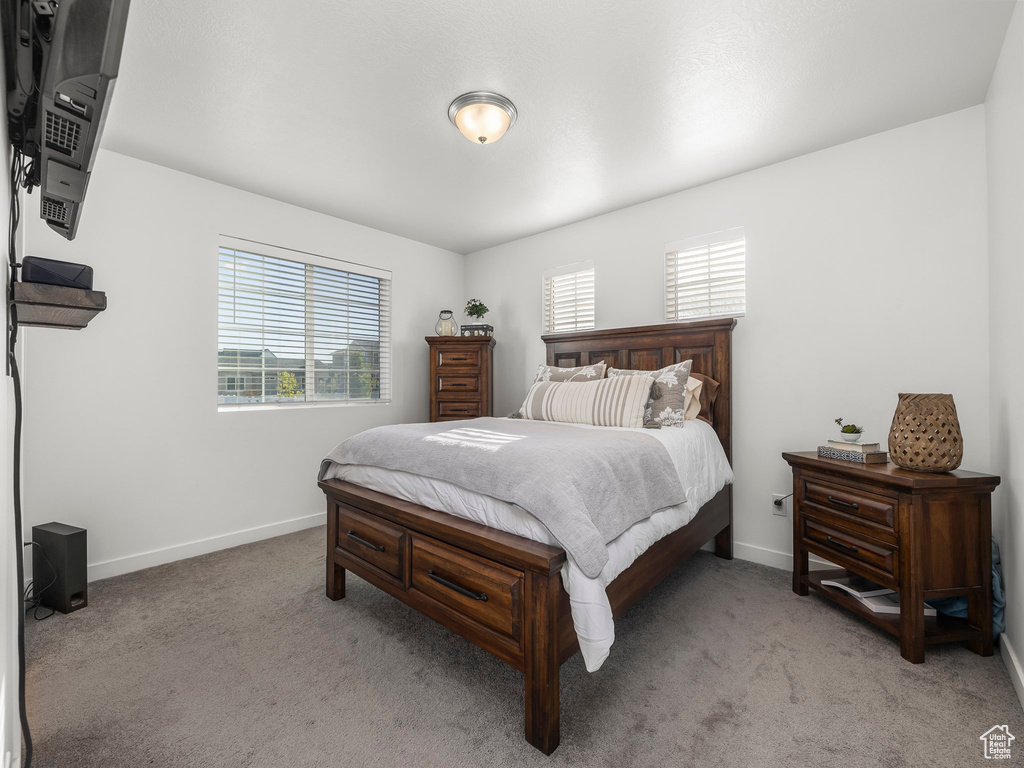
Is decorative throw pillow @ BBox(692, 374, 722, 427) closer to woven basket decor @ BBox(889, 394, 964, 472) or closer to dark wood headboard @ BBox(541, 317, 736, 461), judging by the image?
dark wood headboard @ BBox(541, 317, 736, 461)

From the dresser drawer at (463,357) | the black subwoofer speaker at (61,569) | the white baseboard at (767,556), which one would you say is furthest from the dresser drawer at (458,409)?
the black subwoofer speaker at (61,569)

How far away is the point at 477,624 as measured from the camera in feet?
5.39

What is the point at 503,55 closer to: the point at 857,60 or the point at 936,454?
the point at 857,60

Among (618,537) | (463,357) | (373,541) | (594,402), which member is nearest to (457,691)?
(373,541)

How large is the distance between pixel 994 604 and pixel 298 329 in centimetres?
429

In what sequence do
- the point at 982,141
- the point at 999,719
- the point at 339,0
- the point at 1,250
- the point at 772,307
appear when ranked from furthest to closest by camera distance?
the point at 772,307
the point at 982,141
the point at 339,0
the point at 999,719
the point at 1,250

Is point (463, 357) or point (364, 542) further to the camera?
point (463, 357)

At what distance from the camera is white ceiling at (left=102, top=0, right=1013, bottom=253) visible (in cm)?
174

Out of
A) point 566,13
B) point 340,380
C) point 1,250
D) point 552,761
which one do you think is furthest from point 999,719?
point 340,380

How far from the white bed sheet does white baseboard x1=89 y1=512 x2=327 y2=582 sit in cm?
132

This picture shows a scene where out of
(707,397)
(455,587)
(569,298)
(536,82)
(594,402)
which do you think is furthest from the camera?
(569,298)

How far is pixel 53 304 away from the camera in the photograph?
117 cm

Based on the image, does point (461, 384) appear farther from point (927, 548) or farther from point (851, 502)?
point (927, 548)

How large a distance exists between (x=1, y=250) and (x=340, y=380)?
311 centimetres
